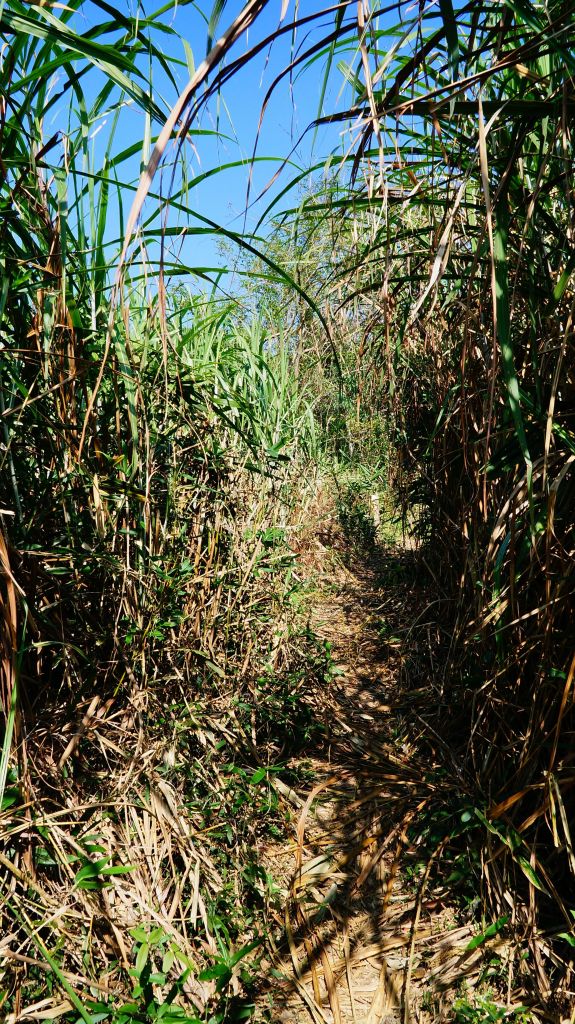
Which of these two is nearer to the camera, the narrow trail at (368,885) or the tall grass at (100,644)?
the tall grass at (100,644)

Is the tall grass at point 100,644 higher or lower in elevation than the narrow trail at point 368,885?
higher

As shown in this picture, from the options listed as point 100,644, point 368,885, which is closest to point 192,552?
point 100,644

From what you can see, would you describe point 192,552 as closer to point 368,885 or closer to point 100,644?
point 100,644

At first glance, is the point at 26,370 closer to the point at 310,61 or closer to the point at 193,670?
the point at 310,61

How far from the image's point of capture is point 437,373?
6.84ft

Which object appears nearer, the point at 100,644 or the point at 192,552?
the point at 100,644

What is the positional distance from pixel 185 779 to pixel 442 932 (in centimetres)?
71

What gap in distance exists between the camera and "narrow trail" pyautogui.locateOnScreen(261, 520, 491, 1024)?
153cm

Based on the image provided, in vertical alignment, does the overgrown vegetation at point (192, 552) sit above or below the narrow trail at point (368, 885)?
above

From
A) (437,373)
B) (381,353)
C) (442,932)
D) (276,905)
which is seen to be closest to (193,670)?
(276,905)

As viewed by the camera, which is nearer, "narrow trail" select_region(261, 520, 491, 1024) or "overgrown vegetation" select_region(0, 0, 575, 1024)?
"overgrown vegetation" select_region(0, 0, 575, 1024)

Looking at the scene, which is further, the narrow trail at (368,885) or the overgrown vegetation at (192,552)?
the narrow trail at (368,885)

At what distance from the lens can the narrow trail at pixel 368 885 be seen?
1533 millimetres

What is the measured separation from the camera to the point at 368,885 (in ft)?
6.10
